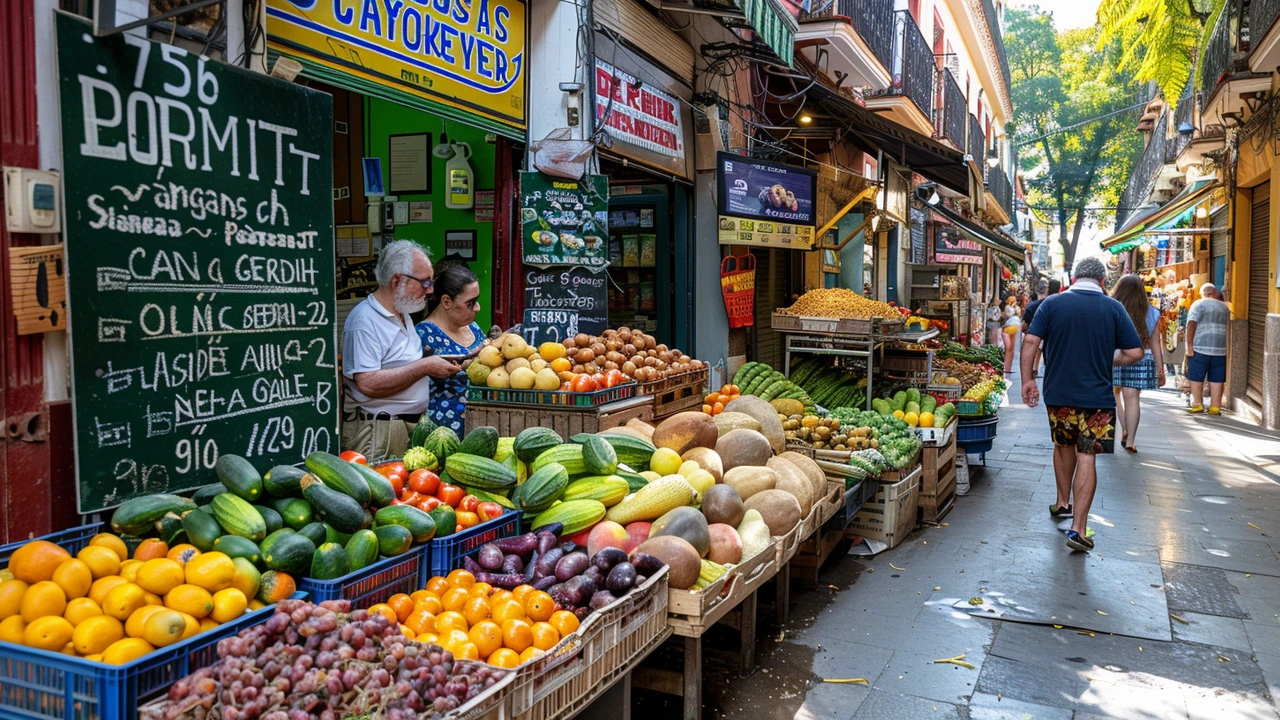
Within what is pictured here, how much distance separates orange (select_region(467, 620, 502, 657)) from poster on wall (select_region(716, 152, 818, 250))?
7210 millimetres

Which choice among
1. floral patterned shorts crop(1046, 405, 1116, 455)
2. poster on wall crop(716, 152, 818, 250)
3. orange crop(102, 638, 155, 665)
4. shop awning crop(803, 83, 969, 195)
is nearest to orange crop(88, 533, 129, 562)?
orange crop(102, 638, 155, 665)

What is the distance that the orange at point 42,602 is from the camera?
2600mm

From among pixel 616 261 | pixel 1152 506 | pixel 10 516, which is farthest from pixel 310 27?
pixel 1152 506

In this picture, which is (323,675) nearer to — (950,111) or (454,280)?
(454,280)

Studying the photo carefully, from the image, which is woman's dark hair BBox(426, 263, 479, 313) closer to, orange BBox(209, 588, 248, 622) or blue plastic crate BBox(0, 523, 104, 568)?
blue plastic crate BBox(0, 523, 104, 568)

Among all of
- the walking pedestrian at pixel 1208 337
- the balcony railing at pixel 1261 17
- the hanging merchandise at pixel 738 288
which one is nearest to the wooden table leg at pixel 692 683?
the hanging merchandise at pixel 738 288

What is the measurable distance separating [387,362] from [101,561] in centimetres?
255

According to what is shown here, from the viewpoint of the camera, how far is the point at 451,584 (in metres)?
3.47

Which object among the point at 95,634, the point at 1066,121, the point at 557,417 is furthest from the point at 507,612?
the point at 1066,121

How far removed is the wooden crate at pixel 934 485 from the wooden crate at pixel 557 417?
3.10 meters

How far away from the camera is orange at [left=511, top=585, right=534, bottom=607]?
3350 mm

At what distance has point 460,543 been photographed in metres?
3.71

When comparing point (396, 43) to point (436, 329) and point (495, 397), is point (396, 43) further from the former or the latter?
point (495, 397)

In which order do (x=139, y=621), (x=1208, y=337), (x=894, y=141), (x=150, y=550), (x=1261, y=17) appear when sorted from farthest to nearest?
1. (x=1208, y=337)
2. (x=894, y=141)
3. (x=1261, y=17)
4. (x=150, y=550)
5. (x=139, y=621)
